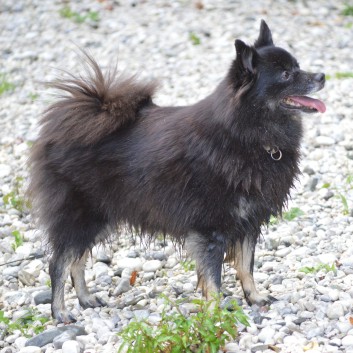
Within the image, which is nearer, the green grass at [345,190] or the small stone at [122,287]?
the small stone at [122,287]

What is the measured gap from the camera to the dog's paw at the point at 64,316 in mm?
4605

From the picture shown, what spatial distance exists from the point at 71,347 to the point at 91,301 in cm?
86

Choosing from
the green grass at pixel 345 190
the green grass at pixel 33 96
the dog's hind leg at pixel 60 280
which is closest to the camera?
the dog's hind leg at pixel 60 280

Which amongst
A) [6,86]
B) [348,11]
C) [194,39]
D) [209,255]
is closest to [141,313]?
[209,255]

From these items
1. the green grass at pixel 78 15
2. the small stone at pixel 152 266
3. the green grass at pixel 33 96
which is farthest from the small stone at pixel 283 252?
the green grass at pixel 78 15

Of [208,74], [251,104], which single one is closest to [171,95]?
[208,74]

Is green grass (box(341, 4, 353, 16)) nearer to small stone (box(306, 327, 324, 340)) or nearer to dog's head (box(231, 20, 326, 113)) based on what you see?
dog's head (box(231, 20, 326, 113))

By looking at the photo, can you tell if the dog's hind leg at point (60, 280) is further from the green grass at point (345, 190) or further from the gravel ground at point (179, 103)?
the green grass at point (345, 190)

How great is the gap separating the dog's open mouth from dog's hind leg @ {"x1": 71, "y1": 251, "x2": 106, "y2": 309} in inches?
63.1

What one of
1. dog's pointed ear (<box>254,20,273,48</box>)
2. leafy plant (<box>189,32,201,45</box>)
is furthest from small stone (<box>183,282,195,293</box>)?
leafy plant (<box>189,32,201,45</box>)

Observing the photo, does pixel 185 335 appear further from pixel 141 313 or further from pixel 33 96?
pixel 33 96

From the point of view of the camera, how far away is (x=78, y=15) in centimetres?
1119

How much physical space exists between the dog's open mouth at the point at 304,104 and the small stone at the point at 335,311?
3.41 ft

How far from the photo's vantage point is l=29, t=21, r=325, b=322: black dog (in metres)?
4.13
